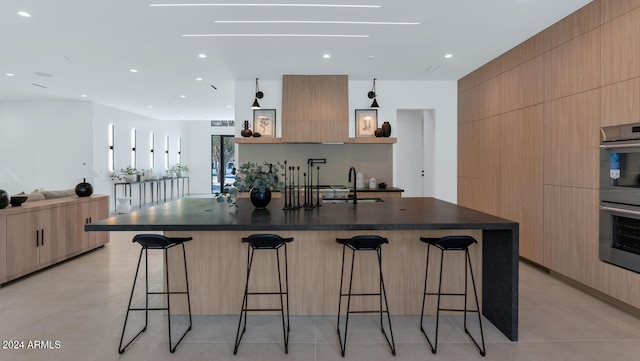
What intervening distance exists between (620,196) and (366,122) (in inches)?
154

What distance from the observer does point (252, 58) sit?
5086mm

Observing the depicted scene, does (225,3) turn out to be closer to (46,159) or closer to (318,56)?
(318,56)

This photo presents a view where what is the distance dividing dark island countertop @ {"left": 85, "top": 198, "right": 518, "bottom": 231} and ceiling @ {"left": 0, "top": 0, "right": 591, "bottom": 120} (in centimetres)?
207

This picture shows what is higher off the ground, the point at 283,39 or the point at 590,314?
the point at 283,39

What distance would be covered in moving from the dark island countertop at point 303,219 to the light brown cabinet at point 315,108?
8.58ft

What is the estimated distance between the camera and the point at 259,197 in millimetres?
3379

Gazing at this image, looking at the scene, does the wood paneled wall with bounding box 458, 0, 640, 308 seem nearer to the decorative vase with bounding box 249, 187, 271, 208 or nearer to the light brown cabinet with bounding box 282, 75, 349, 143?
the light brown cabinet with bounding box 282, 75, 349, 143

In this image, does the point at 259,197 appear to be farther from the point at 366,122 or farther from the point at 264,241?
the point at 366,122

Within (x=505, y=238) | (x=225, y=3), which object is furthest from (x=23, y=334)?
(x=505, y=238)

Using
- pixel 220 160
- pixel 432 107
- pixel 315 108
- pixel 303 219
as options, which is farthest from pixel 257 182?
pixel 220 160

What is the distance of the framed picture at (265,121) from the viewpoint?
6.29 meters

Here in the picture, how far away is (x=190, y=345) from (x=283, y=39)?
3544mm

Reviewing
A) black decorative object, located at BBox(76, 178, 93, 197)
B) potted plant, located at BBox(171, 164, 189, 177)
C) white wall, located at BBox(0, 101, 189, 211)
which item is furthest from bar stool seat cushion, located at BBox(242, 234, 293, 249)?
potted plant, located at BBox(171, 164, 189, 177)

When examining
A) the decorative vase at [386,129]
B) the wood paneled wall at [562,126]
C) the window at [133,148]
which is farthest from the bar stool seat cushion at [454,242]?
the window at [133,148]
